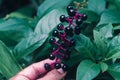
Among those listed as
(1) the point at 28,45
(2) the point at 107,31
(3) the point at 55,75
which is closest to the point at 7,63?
(1) the point at 28,45

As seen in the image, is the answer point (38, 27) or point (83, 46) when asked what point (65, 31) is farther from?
point (38, 27)

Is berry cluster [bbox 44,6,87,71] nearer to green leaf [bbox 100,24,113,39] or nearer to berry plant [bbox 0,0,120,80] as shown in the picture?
berry plant [bbox 0,0,120,80]

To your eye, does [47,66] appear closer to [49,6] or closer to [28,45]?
[28,45]

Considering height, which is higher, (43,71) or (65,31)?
(65,31)

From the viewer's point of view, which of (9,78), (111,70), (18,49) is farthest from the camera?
(18,49)

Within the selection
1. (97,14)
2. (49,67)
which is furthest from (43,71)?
(97,14)

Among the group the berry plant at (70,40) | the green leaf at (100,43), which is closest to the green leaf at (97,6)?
the berry plant at (70,40)

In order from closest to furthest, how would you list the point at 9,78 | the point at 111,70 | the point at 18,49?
the point at 111,70 < the point at 9,78 < the point at 18,49
